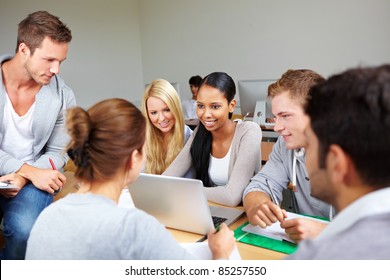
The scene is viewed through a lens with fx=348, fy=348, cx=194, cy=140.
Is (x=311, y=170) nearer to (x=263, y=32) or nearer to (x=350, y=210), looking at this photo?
(x=350, y=210)

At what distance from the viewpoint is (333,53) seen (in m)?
4.05

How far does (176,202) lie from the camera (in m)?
1.13

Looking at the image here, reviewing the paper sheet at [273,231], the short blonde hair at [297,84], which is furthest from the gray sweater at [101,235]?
the short blonde hair at [297,84]

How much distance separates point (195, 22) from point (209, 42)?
15.0 inches

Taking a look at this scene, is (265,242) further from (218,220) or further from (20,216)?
(20,216)

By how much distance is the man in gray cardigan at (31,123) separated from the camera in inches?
58.1

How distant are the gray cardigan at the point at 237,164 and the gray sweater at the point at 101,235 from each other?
0.61 meters

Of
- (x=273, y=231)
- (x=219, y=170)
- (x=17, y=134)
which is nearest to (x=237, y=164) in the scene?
(x=219, y=170)

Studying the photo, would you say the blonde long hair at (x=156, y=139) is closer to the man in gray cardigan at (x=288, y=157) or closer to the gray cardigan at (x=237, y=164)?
the gray cardigan at (x=237, y=164)

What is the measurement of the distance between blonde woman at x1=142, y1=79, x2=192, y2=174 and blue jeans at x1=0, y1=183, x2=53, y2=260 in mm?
552

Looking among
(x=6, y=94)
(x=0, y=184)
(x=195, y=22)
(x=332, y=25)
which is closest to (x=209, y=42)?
(x=195, y=22)

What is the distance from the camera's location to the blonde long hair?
1872 mm

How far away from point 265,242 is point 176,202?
1.00 feet

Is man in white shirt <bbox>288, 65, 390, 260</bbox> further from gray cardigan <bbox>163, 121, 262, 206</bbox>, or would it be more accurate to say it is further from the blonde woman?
the blonde woman
